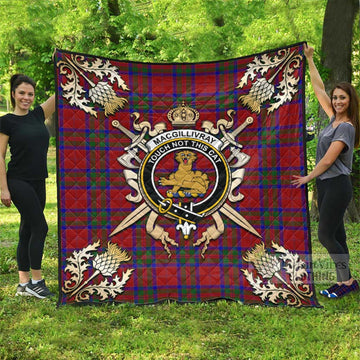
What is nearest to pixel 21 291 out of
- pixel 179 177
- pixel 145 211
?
pixel 145 211

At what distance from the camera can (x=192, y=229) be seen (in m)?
4.31

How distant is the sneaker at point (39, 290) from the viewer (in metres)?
4.44

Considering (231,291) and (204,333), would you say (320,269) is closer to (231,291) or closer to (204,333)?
(231,291)

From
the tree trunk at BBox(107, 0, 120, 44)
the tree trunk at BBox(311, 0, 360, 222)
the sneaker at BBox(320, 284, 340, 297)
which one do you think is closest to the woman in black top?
the sneaker at BBox(320, 284, 340, 297)

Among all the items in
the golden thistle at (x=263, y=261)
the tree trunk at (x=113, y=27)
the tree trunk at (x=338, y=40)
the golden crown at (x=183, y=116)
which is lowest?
the golden thistle at (x=263, y=261)

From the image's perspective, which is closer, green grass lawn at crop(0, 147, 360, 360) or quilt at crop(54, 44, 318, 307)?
green grass lawn at crop(0, 147, 360, 360)

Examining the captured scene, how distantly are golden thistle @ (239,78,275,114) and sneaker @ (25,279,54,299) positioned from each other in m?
2.49

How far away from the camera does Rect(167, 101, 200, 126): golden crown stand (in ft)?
14.2

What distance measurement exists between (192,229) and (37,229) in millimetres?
1413

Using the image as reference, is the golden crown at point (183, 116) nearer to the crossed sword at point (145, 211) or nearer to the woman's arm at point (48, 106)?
the crossed sword at point (145, 211)

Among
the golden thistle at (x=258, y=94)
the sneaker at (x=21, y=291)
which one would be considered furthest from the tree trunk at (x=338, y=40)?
the sneaker at (x=21, y=291)

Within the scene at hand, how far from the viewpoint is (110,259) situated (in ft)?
14.0

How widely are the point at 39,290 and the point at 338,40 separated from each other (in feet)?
19.4

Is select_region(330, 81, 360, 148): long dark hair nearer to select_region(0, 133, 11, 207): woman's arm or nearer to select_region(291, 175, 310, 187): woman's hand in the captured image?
select_region(291, 175, 310, 187): woman's hand
